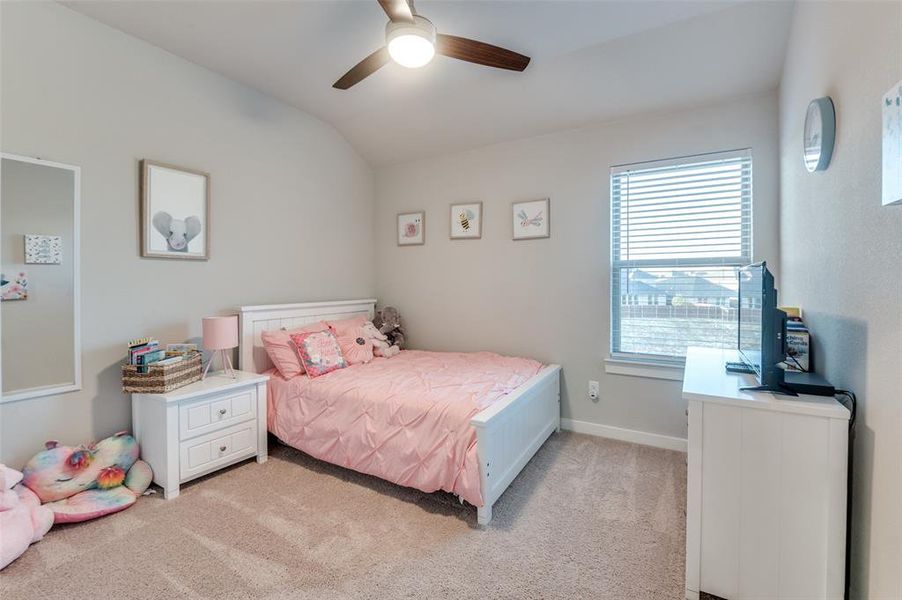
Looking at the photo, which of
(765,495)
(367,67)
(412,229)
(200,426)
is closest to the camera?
(765,495)

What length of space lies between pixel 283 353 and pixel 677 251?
2.99m

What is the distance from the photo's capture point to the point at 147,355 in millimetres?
2250

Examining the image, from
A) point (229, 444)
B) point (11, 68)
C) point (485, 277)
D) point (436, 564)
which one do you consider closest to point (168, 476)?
point (229, 444)

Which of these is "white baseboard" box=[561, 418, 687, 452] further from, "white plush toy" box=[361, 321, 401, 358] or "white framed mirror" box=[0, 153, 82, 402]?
"white framed mirror" box=[0, 153, 82, 402]

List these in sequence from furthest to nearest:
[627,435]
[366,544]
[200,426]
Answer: [627,435] → [200,426] → [366,544]

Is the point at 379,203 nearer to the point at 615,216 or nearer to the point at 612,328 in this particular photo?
the point at 615,216

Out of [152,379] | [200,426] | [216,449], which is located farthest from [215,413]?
[152,379]

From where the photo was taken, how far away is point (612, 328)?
3027 millimetres

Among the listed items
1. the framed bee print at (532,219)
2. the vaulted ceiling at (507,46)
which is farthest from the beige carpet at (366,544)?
the vaulted ceiling at (507,46)

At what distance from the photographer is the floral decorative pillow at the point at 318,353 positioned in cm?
276

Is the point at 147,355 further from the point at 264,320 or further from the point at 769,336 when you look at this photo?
the point at 769,336

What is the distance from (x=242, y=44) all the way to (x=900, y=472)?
3603mm

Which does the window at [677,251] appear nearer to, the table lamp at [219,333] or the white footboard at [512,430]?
the white footboard at [512,430]

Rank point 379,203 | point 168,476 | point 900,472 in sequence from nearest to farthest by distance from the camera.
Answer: point 900,472, point 168,476, point 379,203
